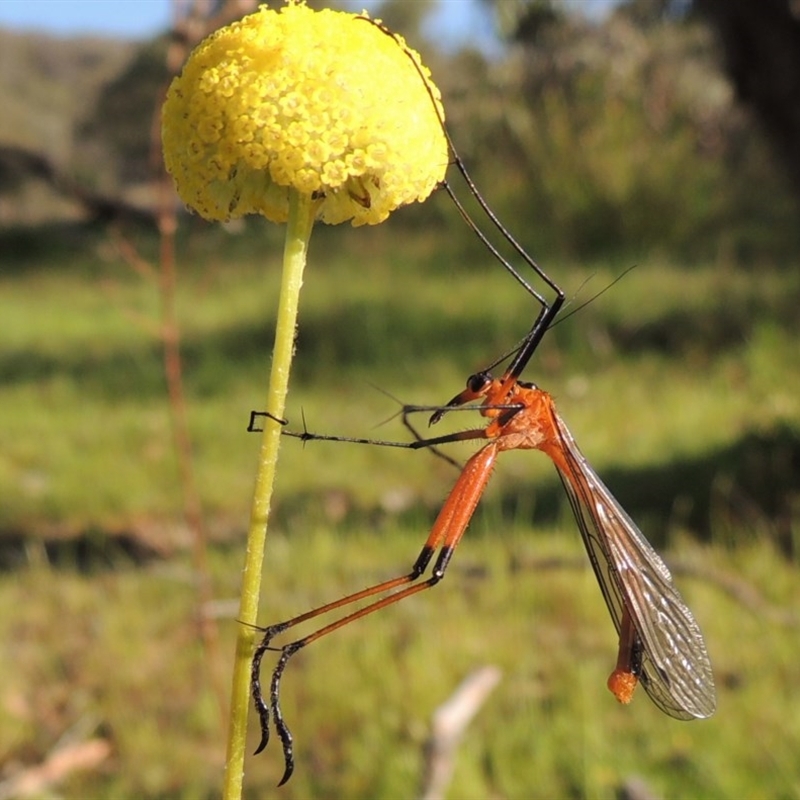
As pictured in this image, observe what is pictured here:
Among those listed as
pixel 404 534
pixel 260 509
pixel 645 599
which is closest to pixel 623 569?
pixel 645 599

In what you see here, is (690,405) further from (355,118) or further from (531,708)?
(355,118)

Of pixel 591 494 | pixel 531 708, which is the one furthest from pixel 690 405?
pixel 591 494

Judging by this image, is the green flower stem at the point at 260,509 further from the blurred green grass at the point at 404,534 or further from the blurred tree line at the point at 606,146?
the blurred tree line at the point at 606,146

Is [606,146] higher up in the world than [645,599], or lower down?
higher up

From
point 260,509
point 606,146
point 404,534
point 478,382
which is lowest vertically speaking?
A: point 260,509

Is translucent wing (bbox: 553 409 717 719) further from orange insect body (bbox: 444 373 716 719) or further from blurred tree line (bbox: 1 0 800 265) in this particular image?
blurred tree line (bbox: 1 0 800 265)

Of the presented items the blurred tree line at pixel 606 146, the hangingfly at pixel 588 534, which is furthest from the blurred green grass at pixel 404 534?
the blurred tree line at pixel 606 146

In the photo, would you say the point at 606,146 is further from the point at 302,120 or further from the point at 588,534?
the point at 302,120

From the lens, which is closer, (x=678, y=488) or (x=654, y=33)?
(x=678, y=488)
